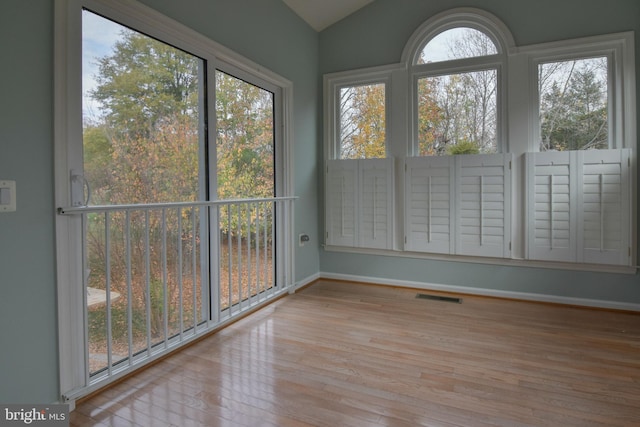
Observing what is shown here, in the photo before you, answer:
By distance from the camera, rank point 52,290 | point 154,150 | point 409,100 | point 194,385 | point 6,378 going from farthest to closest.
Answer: point 409,100 → point 154,150 → point 194,385 → point 52,290 → point 6,378

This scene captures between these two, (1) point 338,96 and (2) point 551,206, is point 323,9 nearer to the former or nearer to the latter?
(1) point 338,96

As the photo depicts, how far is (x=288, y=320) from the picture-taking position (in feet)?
8.96

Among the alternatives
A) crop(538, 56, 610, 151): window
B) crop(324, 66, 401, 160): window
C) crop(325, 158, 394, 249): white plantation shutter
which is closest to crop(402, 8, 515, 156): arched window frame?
crop(324, 66, 401, 160): window

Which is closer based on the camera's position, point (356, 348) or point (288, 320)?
point (356, 348)

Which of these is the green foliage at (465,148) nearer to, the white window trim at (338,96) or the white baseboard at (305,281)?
the white window trim at (338,96)

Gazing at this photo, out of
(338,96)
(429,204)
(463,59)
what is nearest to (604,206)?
(429,204)

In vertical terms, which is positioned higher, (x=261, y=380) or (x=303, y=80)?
(x=303, y=80)

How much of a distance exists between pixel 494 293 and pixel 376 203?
134 cm

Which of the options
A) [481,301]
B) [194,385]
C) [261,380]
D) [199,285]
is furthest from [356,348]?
[481,301]

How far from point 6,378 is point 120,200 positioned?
876 millimetres

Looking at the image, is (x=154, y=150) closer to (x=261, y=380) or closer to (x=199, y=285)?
(x=199, y=285)

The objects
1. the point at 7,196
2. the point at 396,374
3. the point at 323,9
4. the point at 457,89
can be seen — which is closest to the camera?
the point at 7,196

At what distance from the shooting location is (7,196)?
1.41 m

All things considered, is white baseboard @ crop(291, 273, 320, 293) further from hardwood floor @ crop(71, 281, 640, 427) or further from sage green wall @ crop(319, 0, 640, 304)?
hardwood floor @ crop(71, 281, 640, 427)
